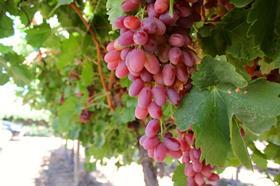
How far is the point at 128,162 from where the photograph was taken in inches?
120

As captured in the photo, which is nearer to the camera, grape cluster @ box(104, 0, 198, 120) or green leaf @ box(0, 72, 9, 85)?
grape cluster @ box(104, 0, 198, 120)

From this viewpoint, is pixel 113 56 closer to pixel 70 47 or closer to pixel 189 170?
pixel 189 170

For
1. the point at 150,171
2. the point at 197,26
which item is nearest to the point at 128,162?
the point at 150,171

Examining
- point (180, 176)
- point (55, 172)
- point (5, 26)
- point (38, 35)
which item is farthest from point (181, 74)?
point (55, 172)

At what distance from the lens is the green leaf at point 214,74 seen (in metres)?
0.49

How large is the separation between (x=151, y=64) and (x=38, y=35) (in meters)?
0.76

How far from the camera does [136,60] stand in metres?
0.48

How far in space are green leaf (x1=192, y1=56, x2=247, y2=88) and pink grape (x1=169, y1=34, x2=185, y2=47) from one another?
0.11 feet

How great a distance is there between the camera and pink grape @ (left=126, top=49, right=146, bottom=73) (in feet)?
1.58

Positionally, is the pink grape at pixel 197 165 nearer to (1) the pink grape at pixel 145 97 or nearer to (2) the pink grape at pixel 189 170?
(2) the pink grape at pixel 189 170

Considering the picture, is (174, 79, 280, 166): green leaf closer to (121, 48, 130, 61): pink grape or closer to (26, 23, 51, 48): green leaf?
(121, 48, 130, 61): pink grape

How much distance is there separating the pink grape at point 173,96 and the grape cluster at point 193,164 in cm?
13

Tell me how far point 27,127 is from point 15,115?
0.78 meters

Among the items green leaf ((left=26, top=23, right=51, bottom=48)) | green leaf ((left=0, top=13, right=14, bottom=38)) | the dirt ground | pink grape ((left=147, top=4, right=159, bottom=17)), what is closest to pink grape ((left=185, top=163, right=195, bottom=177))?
pink grape ((left=147, top=4, right=159, bottom=17))
